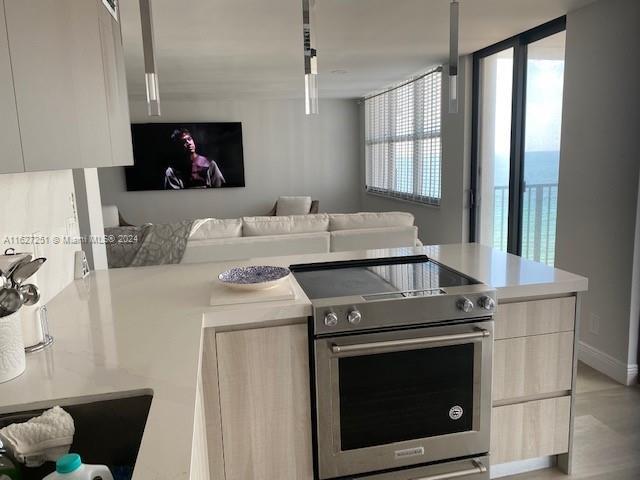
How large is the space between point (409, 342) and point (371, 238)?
75.3 inches

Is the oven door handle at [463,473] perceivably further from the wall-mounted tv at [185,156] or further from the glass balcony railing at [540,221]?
the wall-mounted tv at [185,156]

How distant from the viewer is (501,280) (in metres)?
1.89

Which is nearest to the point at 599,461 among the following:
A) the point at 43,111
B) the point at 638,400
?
the point at 638,400

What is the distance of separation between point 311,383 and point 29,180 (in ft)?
3.90

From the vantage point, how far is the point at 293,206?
7.15 meters

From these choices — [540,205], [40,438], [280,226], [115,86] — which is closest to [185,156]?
[280,226]

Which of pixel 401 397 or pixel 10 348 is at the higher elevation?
pixel 10 348

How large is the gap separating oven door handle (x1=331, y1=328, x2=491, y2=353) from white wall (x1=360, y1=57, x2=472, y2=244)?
3180 mm

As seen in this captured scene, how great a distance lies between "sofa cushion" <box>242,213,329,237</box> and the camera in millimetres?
3541

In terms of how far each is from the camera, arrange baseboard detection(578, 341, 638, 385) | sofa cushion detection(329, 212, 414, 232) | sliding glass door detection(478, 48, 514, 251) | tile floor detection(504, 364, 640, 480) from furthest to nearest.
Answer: sliding glass door detection(478, 48, 514, 251), sofa cushion detection(329, 212, 414, 232), baseboard detection(578, 341, 638, 385), tile floor detection(504, 364, 640, 480)

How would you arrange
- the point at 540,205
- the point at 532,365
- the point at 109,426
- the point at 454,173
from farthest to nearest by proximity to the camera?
the point at 454,173, the point at 540,205, the point at 532,365, the point at 109,426

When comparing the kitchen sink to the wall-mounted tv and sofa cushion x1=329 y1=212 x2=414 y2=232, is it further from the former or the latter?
the wall-mounted tv

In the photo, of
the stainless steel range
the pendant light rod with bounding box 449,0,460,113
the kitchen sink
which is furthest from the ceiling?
the kitchen sink

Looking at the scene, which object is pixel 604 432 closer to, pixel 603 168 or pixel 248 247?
pixel 603 168
